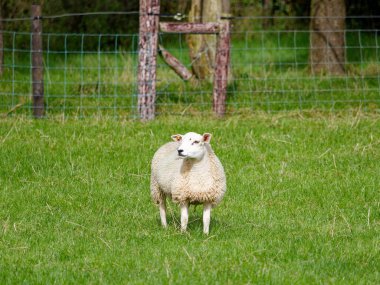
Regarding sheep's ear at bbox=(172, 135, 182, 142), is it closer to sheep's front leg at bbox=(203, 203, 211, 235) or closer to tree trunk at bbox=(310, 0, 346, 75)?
sheep's front leg at bbox=(203, 203, 211, 235)

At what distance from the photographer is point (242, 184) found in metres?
8.73

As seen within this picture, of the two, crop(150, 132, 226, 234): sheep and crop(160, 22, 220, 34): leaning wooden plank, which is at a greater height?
crop(160, 22, 220, 34): leaning wooden plank

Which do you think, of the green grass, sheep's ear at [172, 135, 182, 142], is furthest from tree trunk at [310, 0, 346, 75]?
sheep's ear at [172, 135, 182, 142]

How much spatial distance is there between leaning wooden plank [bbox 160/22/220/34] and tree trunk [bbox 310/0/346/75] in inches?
135

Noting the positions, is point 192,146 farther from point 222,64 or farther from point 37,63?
point 37,63

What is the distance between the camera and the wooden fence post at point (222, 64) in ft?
38.7

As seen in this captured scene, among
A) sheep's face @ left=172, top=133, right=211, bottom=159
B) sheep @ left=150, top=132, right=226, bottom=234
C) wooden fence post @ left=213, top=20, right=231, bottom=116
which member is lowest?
sheep @ left=150, top=132, right=226, bottom=234

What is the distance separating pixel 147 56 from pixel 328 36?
4.40 m

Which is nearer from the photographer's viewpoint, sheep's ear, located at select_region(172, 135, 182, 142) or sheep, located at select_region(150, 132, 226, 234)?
sheep, located at select_region(150, 132, 226, 234)

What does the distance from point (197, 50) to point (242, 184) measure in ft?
20.0

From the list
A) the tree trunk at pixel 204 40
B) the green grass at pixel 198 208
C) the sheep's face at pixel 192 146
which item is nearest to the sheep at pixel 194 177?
the sheep's face at pixel 192 146

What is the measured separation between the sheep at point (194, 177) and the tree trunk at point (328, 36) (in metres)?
8.17

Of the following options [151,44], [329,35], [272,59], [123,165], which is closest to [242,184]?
[123,165]

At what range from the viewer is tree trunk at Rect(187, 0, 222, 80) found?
14.1 meters
